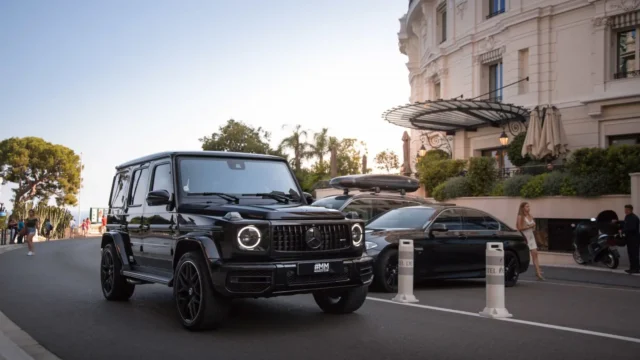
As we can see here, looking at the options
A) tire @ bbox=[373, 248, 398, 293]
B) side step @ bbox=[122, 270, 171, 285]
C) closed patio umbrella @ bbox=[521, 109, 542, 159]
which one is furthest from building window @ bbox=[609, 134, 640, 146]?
side step @ bbox=[122, 270, 171, 285]

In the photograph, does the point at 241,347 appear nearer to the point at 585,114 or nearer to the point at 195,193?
the point at 195,193

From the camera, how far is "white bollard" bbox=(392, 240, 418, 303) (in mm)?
9742

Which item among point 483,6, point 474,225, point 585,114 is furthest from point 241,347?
point 483,6

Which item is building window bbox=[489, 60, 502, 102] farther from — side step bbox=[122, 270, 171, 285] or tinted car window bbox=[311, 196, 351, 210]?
side step bbox=[122, 270, 171, 285]

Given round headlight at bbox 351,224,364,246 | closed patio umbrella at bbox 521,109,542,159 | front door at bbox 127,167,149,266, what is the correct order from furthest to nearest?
1. closed patio umbrella at bbox 521,109,542,159
2. front door at bbox 127,167,149,266
3. round headlight at bbox 351,224,364,246

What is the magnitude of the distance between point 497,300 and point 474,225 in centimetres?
430

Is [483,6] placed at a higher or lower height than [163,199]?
higher

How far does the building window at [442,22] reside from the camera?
3397 centimetres

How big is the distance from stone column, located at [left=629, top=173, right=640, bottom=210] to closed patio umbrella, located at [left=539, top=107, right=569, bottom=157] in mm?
6416

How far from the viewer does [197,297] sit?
711 cm

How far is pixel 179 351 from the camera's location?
6305 mm

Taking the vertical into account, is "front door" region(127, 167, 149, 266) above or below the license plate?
above

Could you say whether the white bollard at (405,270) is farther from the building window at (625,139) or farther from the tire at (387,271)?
the building window at (625,139)

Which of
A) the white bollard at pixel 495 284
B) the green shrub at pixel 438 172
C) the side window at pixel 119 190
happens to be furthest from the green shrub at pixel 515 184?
the side window at pixel 119 190
